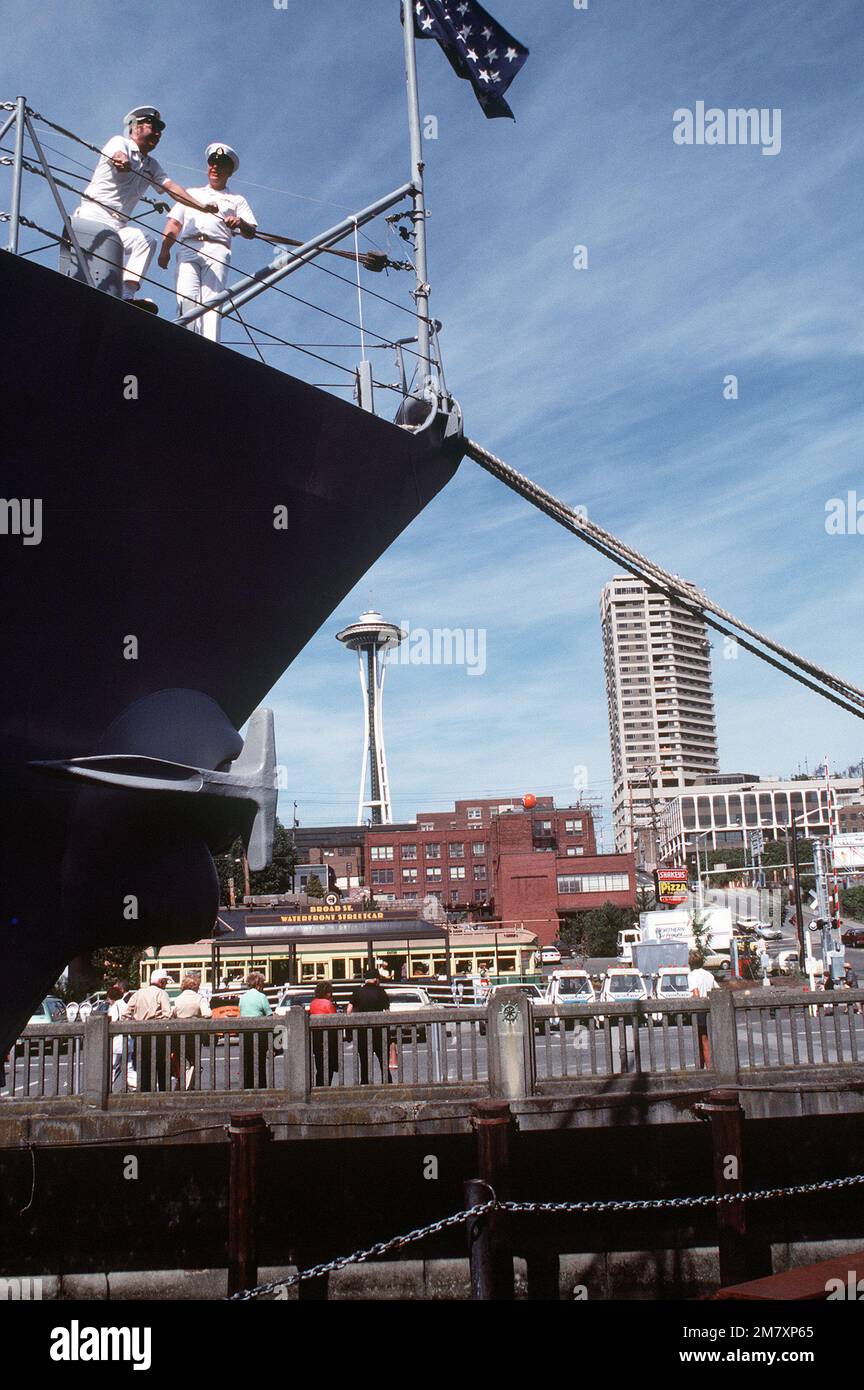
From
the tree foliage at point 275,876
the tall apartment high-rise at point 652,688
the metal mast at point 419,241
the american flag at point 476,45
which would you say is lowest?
the tree foliage at point 275,876

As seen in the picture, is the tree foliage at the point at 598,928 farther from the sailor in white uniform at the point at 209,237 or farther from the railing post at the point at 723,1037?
the sailor in white uniform at the point at 209,237

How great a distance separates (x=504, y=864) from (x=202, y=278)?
2071 inches

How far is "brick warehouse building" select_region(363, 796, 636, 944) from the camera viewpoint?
185ft

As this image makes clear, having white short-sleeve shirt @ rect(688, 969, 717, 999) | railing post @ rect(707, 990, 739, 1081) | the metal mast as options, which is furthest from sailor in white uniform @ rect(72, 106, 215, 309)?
white short-sleeve shirt @ rect(688, 969, 717, 999)

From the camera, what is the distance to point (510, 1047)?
9102 mm

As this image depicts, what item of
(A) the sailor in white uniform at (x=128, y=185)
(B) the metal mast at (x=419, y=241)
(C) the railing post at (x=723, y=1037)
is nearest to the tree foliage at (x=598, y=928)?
(C) the railing post at (x=723, y=1037)

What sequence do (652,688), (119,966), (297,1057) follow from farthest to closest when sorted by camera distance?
(652,688) < (119,966) < (297,1057)

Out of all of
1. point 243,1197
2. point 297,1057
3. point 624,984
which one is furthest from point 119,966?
point 243,1197

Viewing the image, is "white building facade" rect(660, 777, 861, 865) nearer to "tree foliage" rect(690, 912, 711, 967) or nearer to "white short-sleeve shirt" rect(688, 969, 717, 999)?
"tree foliage" rect(690, 912, 711, 967)

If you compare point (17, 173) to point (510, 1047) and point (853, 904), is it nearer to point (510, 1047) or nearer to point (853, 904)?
point (510, 1047)

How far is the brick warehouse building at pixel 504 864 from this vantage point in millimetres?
56250

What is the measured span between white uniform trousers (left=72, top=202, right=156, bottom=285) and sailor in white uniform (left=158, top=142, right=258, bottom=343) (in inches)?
12.5

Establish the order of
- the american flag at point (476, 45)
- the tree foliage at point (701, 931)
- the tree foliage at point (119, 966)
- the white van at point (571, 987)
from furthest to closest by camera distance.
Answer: the tree foliage at point (701, 931) < the tree foliage at point (119, 966) < the white van at point (571, 987) < the american flag at point (476, 45)

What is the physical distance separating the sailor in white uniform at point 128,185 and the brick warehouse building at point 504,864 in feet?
165
